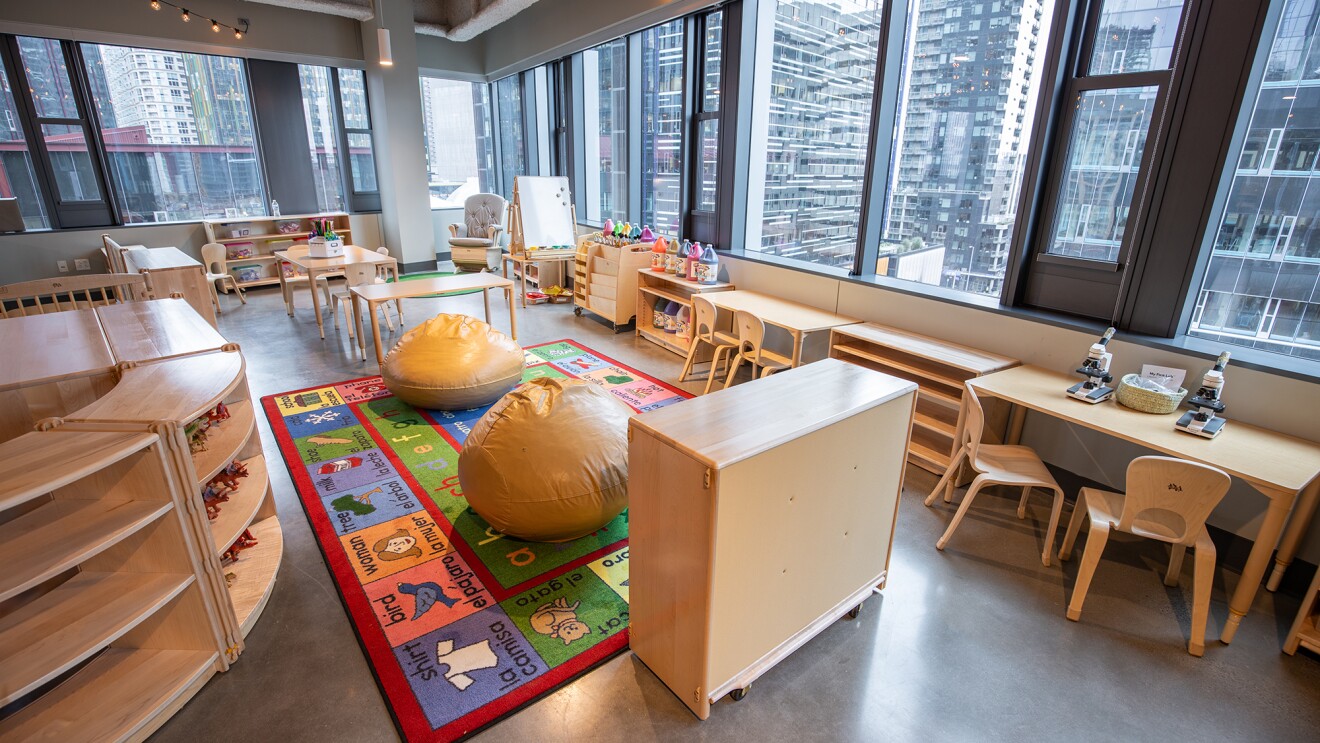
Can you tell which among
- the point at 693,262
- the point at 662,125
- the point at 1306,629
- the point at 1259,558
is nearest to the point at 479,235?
the point at 662,125

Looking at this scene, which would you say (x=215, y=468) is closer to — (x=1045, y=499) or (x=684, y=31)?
(x=1045, y=499)

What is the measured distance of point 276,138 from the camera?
304 inches

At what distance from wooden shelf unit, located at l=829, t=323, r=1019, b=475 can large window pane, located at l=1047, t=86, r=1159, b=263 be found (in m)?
0.74

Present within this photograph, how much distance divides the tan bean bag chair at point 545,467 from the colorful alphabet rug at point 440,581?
0.18 meters

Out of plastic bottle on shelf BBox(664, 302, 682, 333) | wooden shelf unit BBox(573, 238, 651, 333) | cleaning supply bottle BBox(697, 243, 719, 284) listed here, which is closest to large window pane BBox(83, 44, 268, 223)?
wooden shelf unit BBox(573, 238, 651, 333)

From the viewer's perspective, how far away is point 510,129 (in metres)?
9.12

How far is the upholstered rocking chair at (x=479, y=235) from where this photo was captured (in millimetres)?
7887

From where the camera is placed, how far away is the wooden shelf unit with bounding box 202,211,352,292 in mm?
Answer: 7371

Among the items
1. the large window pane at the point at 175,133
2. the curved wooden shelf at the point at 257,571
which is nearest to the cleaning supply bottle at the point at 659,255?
the curved wooden shelf at the point at 257,571

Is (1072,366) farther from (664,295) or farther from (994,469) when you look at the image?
(664,295)

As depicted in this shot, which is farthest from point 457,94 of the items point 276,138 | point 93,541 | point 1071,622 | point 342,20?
point 1071,622

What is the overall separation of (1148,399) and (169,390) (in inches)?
151

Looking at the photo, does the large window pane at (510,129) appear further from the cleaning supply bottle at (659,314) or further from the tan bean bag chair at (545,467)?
the tan bean bag chair at (545,467)

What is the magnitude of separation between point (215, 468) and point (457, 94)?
340 inches
